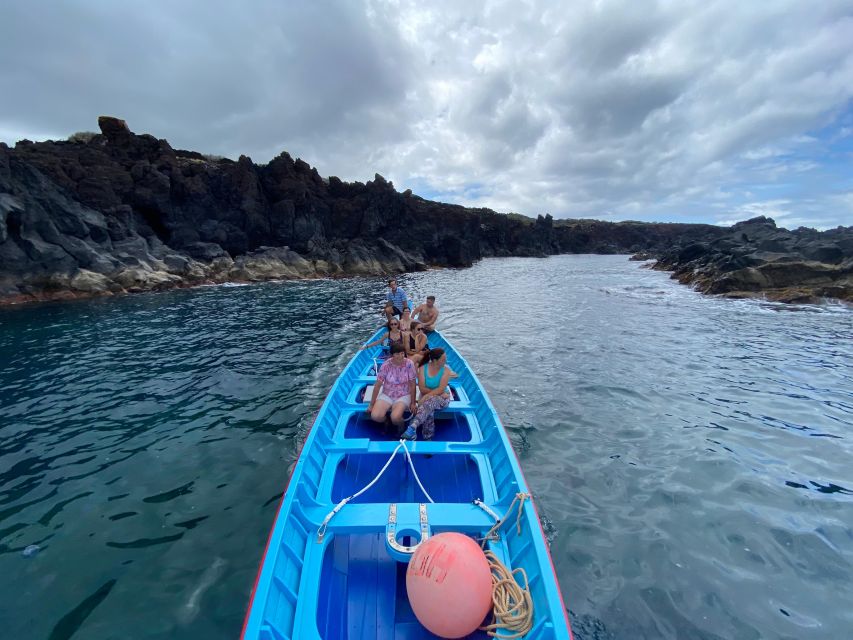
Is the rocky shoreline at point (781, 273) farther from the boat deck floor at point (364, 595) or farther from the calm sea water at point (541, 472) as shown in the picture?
the boat deck floor at point (364, 595)

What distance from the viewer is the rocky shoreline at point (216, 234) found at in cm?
2850

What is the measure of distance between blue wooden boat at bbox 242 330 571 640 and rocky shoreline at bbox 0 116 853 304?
92.9 feet

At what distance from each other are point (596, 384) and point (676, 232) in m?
185

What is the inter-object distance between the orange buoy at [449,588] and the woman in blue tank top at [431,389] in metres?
3.47

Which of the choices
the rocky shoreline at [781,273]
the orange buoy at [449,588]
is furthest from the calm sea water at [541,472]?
the rocky shoreline at [781,273]

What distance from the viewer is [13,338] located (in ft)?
56.2

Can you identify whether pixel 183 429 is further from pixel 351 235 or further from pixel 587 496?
pixel 351 235

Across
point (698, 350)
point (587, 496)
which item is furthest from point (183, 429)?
point (698, 350)

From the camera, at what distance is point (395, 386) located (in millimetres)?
7016

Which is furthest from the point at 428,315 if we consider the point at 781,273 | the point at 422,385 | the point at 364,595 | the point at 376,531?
the point at 781,273

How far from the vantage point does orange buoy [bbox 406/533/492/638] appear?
3049 mm

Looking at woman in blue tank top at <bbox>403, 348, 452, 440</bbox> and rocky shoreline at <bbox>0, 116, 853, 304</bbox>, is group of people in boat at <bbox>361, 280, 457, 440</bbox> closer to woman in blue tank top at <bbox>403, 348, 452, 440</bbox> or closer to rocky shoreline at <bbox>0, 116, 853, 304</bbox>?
woman in blue tank top at <bbox>403, 348, 452, 440</bbox>

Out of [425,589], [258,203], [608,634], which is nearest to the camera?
[425,589]

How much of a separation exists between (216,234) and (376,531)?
54.9 m
